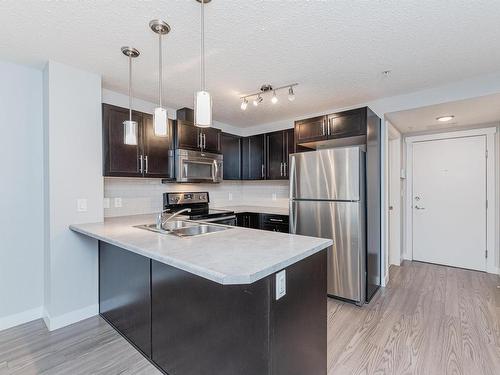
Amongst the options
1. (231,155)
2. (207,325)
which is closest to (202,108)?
(207,325)

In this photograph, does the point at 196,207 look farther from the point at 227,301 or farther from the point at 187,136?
the point at 227,301

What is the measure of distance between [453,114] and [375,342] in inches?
113

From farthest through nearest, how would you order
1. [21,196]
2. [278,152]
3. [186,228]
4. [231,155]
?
[231,155] → [278,152] → [186,228] → [21,196]

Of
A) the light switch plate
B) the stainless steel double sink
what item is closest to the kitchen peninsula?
the light switch plate

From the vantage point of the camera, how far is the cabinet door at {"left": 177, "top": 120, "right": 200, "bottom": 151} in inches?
127

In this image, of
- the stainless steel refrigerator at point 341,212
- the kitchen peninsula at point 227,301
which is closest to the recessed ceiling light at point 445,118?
the stainless steel refrigerator at point 341,212

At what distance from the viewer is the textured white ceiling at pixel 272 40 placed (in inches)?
62.2

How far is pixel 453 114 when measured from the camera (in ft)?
10.6

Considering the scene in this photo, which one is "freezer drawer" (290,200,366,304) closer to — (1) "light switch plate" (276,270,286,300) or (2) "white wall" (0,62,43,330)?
(1) "light switch plate" (276,270,286,300)

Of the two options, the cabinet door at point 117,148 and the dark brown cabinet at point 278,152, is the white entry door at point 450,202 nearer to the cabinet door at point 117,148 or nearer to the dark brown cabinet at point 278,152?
the dark brown cabinet at point 278,152

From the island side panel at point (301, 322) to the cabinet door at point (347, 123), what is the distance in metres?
1.79

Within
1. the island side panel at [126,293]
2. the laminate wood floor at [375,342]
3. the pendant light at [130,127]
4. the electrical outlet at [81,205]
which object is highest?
the pendant light at [130,127]

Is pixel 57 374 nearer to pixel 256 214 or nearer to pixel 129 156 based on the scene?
pixel 129 156

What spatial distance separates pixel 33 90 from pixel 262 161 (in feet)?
9.28
